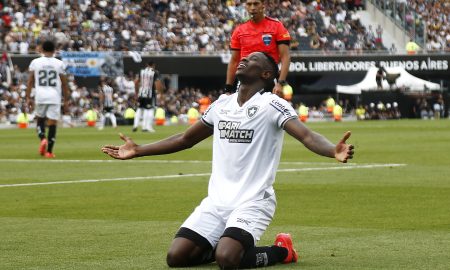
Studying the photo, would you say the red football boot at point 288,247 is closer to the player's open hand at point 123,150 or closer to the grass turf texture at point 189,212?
the grass turf texture at point 189,212

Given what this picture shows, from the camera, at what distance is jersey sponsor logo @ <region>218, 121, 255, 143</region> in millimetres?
9125

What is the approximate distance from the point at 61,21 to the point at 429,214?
44.5 meters

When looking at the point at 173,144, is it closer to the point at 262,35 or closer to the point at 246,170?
the point at 246,170

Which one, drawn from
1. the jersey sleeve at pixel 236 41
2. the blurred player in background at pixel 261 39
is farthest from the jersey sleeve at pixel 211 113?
the jersey sleeve at pixel 236 41

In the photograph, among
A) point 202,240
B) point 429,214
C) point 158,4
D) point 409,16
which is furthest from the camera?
point 409,16

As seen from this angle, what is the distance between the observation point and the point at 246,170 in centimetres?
913

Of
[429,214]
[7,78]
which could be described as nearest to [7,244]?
[429,214]

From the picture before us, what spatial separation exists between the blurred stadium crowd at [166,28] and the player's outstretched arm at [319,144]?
4308 cm

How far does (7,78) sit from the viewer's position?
169 ft

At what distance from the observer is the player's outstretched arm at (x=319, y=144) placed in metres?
8.14

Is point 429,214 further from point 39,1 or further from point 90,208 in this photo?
point 39,1

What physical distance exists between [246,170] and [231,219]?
42 centimetres

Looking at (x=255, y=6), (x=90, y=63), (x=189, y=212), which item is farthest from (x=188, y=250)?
(x=90, y=63)

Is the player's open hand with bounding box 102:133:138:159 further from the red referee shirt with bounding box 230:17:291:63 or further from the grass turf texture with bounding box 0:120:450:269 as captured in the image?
the red referee shirt with bounding box 230:17:291:63
